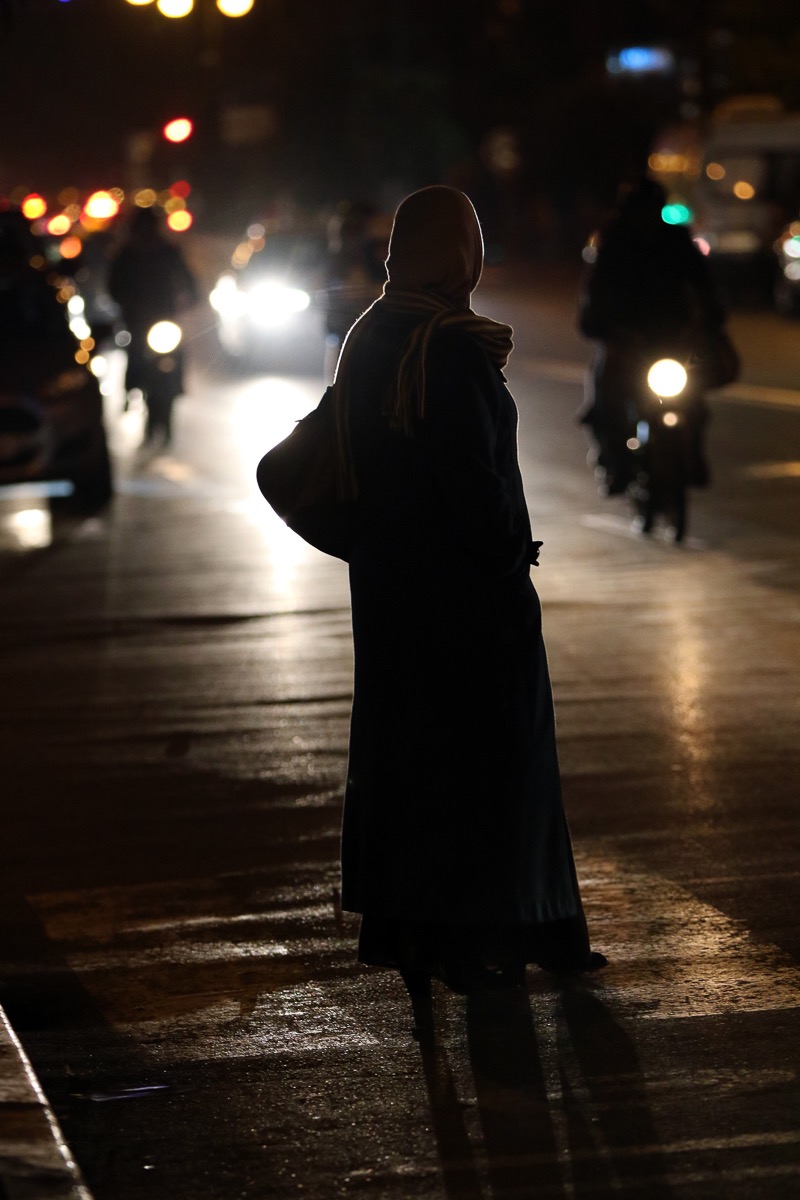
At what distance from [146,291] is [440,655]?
46.0ft

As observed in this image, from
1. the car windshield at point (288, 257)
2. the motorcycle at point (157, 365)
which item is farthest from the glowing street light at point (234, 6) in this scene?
the motorcycle at point (157, 365)

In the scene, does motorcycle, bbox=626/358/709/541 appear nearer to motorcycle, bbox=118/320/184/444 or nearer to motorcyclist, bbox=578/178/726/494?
motorcyclist, bbox=578/178/726/494

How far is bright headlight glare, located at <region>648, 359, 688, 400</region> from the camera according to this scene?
462 inches

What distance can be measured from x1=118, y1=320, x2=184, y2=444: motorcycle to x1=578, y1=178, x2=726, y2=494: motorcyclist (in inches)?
259

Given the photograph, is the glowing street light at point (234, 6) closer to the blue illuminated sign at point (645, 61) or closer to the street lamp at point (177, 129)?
the street lamp at point (177, 129)

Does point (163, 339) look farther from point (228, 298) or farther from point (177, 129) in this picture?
point (177, 129)

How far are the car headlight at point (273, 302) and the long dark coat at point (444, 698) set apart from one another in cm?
2238

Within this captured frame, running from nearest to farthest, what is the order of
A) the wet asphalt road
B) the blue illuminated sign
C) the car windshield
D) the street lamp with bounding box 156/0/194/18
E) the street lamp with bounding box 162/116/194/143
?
the wet asphalt road
the street lamp with bounding box 156/0/194/18
the car windshield
the street lamp with bounding box 162/116/194/143
the blue illuminated sign

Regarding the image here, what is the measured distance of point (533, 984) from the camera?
4.97m

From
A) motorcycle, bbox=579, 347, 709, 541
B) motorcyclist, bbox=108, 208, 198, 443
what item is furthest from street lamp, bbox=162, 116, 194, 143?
motorcycle, bbox=579, 347, 709, 541

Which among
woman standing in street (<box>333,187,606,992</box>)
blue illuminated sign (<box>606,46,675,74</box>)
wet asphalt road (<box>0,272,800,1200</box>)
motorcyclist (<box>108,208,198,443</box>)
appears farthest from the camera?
blue illuminated sign (<box>606,46,675,74</box>)

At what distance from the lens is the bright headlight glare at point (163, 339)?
17984 mm

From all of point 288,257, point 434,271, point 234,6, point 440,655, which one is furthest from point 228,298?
point 440,655

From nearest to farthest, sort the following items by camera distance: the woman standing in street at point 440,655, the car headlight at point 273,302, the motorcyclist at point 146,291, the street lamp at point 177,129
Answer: the woman standing in street at point 440,655, the motorcyclist at point 146,291, the car headlight at point 273,302, the street lamp at point 177,129
